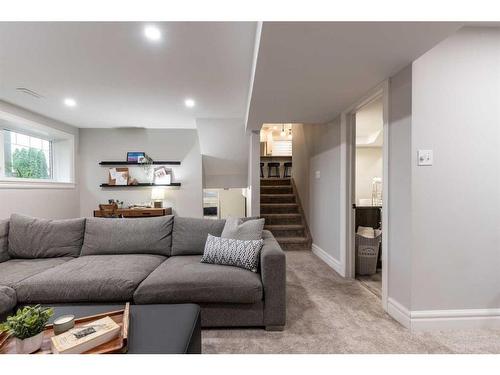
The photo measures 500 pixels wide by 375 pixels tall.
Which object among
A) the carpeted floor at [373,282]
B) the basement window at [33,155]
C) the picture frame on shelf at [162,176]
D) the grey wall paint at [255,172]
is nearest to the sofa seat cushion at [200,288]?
the carpeted floor at [373,282]

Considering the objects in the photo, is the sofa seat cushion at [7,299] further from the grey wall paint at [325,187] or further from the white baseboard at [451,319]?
the grey wall paint at [325,187]

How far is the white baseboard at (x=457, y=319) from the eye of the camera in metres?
1.91

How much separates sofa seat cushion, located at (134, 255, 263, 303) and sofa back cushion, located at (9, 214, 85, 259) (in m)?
1.12

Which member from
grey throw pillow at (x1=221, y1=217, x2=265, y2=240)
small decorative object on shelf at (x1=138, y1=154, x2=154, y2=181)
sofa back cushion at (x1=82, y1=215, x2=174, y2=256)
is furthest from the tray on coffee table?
small decorative object on shelf at (x1=138, y1=154, x2=154, y2=181)

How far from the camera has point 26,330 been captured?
1.02m

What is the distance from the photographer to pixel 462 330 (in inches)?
74.8

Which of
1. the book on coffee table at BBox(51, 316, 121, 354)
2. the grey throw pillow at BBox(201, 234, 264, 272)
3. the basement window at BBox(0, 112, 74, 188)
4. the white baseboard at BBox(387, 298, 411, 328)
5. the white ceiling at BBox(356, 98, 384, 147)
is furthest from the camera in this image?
the white ceiling at BBox(356, 98, 384, 147)

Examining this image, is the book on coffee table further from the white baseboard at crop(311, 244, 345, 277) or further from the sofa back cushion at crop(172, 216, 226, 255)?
the white baseboard at crop(311, 244, 345, 277)

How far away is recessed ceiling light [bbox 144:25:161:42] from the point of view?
1.89 m

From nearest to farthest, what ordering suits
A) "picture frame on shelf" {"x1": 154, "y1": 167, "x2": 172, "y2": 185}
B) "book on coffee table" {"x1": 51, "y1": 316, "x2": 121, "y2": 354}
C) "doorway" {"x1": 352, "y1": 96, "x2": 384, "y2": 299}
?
"book on coffee table" {"x1": 51, "y1": 316, "x2": 121, "y2": 354}, "doorway" {"x1": 352, "y1": 96, "x2": 384, "y2": 299}, "picture frame on shelf" {"x1": 154, "y1": 167, "x2": 172, "y2": 185}

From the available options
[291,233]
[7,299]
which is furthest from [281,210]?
[7,299]
